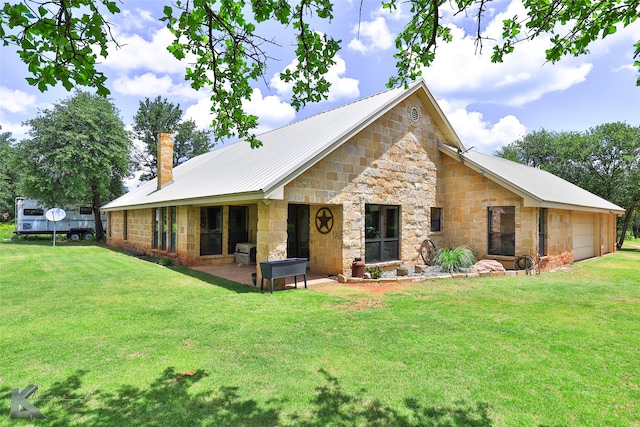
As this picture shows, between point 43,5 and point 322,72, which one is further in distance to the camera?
point 322,72

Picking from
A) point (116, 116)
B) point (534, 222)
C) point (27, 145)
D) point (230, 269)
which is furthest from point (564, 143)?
point (27, 145)

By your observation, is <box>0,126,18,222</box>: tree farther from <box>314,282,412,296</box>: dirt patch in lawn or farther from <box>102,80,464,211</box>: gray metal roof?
<box>314,282,412,296</box>: dirt patch in lawn

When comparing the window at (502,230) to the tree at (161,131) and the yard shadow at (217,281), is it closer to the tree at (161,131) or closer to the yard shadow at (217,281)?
the yard shadow at (217,281)

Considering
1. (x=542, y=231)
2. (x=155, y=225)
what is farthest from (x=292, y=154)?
(x=542, y=231)

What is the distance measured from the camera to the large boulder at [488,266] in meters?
11.2

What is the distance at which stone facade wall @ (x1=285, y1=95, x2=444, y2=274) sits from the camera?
1008 centimetres

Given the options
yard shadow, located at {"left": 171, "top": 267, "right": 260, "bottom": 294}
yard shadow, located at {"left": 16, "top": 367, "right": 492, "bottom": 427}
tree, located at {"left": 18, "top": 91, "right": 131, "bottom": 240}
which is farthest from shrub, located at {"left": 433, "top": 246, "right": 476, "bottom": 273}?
tree, located at {"left": 18, "top": 91, "right": 131, "bottom": 240}

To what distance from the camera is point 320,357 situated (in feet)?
15.0

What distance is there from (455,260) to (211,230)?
920 cm

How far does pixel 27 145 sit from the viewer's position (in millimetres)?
23141

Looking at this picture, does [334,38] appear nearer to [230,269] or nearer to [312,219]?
[312,219]

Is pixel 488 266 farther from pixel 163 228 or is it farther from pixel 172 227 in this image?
pixel 163 228

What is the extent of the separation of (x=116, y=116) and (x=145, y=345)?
28.3 meters

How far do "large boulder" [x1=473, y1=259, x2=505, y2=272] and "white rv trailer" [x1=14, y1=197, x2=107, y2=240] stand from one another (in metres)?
28.9
